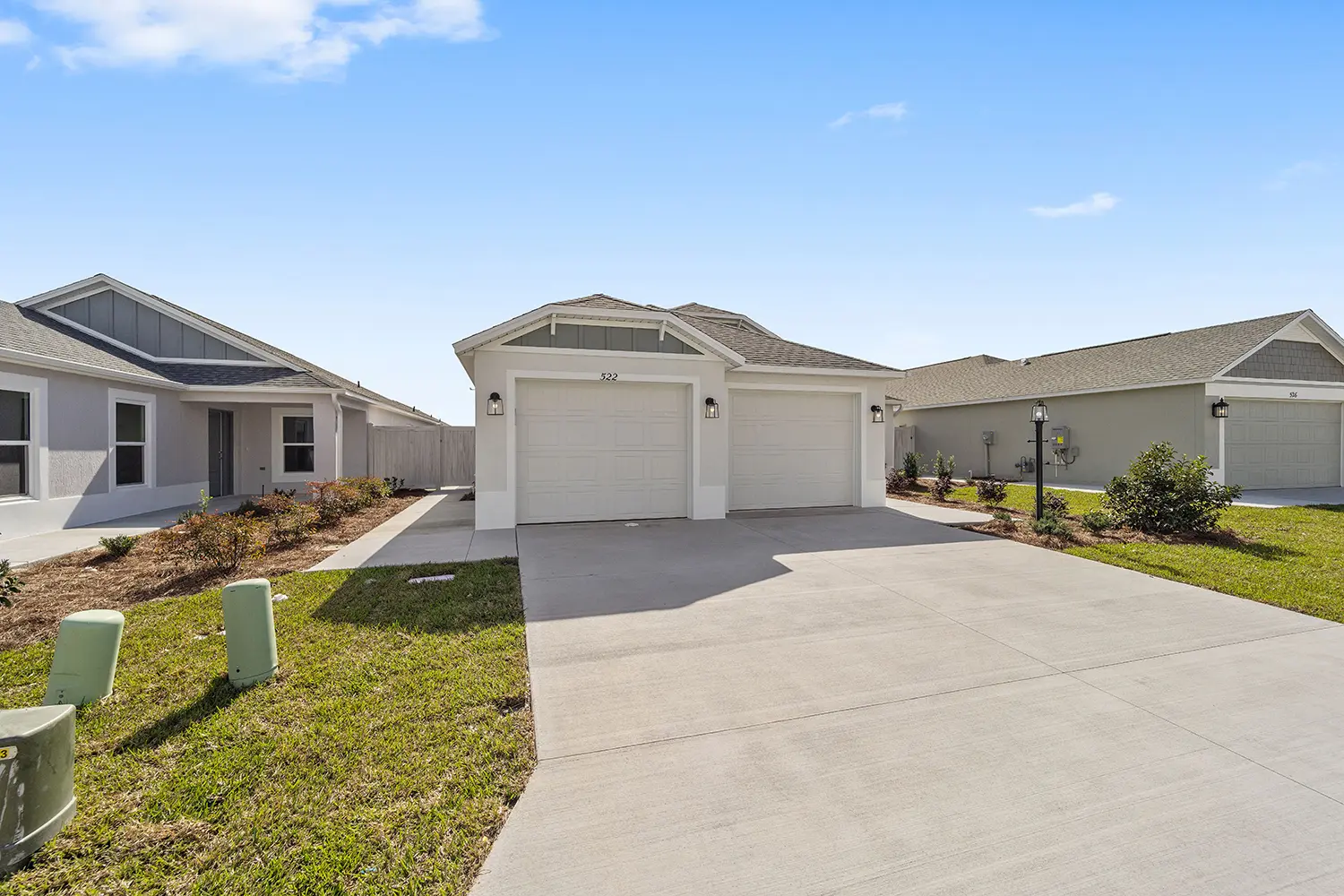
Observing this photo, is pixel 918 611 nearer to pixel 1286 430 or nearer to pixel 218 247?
pixel 218 247

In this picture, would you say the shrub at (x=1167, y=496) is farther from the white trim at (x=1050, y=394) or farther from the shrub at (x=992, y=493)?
the white trim at (x=1050, y=394)

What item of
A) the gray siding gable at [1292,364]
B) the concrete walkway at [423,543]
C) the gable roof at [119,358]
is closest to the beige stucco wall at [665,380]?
the concrete walkway at [423,543]

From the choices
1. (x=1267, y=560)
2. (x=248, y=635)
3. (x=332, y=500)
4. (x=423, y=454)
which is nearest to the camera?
(x=248, y=635)

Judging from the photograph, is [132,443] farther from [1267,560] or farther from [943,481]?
[1267,560]

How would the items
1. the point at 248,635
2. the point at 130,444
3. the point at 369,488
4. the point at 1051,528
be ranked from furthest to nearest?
1. the point at 369,488
2. the point at 130,444
3. the point at 1051,528
4. the point at 248,635

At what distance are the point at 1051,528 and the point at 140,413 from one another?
16884mm

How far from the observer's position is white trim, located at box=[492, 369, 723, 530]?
9695mm

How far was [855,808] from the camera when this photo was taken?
2635 millimetres

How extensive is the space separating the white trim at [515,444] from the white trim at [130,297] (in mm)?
7993

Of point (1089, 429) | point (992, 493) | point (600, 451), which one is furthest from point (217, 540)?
point (1089, 429)

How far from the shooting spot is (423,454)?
56.4ft

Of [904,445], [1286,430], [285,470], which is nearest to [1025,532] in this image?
[1286,430]

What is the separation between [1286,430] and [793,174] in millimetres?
16038

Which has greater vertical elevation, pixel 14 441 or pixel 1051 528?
pixel 14 441
